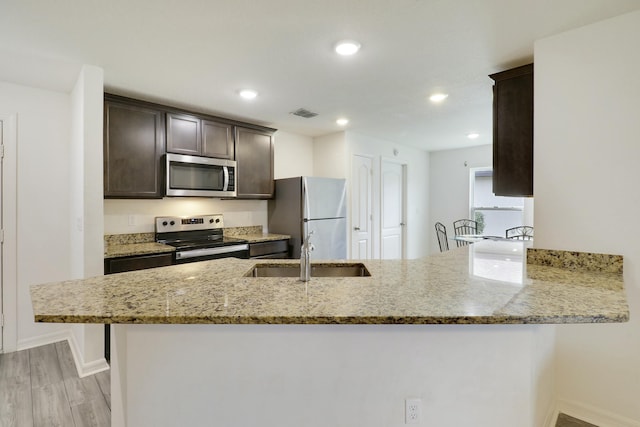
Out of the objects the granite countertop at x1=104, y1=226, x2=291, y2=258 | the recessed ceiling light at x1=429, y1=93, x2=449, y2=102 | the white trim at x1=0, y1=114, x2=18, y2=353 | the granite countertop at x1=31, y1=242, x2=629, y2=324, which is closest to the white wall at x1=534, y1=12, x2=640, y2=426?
the granite countertop at x1=31, y1=242, x2=629, y2=324

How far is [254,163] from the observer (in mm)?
3979

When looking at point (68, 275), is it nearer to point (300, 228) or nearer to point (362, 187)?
point (300, 228)

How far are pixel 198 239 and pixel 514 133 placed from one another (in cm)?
322

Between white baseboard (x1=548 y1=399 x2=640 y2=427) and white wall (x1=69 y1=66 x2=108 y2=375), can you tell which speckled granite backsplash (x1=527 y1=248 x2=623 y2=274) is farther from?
white wall (x1=69 y1=66 x2=108 y2=375)

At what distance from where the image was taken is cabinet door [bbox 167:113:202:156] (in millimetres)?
3229

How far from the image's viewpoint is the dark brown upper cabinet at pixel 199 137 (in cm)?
326

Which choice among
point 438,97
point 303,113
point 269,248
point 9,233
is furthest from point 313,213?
point 9,233

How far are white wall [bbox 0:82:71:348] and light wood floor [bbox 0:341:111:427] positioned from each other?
0.41 m

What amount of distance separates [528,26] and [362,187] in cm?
320

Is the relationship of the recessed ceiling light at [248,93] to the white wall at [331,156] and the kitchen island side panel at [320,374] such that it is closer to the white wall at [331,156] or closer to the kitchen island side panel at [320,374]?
the white wall at [331,156]

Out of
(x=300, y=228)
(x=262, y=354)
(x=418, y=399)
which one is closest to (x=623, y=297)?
(x=418, y=399)

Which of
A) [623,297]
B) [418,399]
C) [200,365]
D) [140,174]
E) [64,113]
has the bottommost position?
[418,399]

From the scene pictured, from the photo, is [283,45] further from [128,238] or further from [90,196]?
[128,238]

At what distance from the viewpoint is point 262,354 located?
1.23 m
